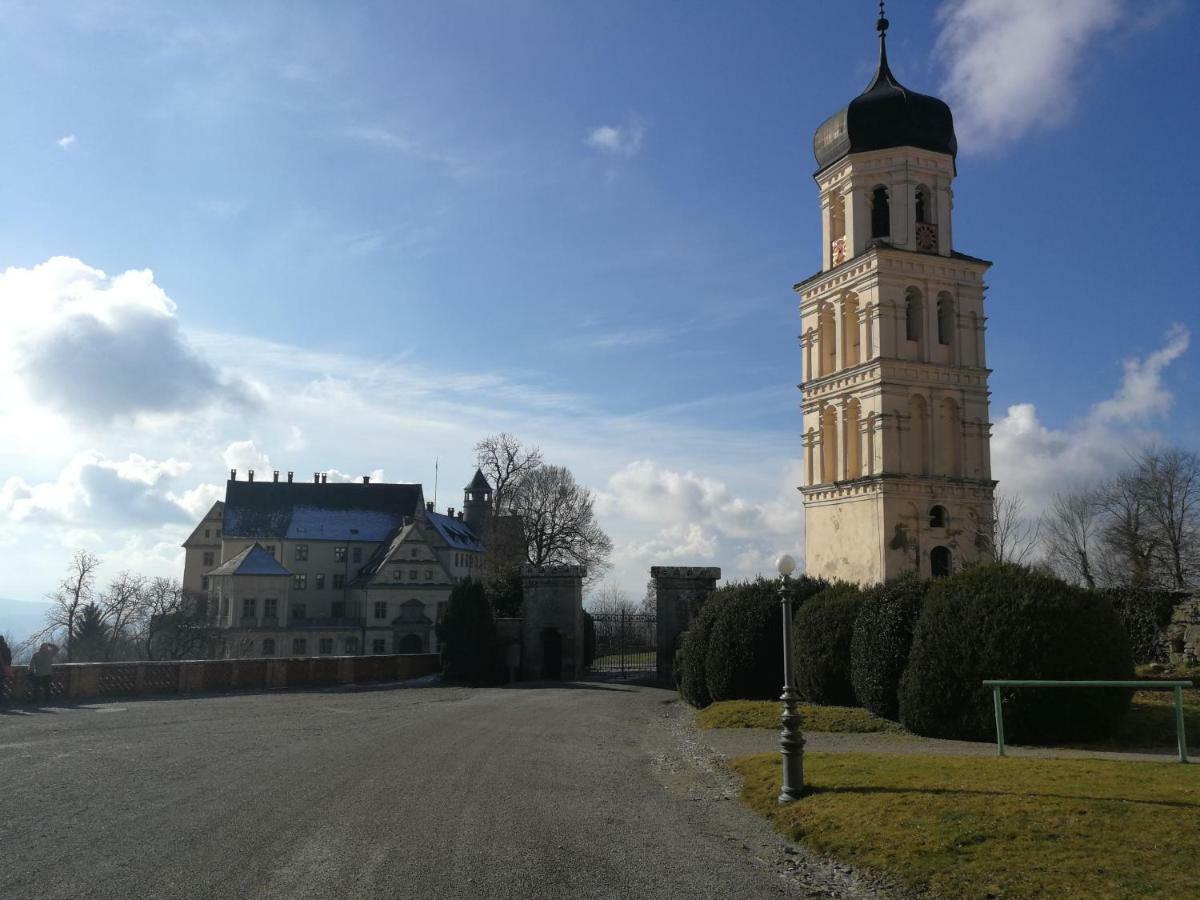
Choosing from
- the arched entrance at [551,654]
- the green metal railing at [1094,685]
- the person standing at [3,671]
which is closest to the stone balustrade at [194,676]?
the person standing at [3,671]

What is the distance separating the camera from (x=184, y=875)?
8336 millimetres

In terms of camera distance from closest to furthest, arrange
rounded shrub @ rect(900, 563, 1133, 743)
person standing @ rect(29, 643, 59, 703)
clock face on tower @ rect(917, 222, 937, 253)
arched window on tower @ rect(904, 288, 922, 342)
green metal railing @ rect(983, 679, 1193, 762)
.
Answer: green metal railing @ rect(983, 679, 1193, 762) → rounded shrub @ rect(900, 563, 1133, 743) → person standing @ rect(29, 643, 59, 703) → arched window on tower @ rect(904, 288, 922, 342) → clock face on tower @ rect(917, 222, 937, 253)

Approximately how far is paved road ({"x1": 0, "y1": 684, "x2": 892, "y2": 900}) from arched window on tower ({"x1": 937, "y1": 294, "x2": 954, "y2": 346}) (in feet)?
69.7

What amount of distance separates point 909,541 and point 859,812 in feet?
77.2

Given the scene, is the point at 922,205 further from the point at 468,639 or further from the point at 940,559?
the point at 468,639

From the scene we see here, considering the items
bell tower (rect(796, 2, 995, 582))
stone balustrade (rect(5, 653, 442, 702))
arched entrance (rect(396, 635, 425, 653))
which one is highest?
bell tower (rect(796, 2, 995, 582))

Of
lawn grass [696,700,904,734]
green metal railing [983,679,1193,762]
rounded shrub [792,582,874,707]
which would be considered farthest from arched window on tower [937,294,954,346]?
green metal railing [983,679,1193,762]

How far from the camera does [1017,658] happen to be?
49.9ft

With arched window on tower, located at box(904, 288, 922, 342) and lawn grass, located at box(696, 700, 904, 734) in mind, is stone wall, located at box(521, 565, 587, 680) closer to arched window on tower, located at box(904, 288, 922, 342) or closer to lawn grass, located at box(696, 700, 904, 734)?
lawn grass, located at box(696, 700, 904, 734)

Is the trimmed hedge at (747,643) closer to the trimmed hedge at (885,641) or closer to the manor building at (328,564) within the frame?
the trimmed hedge at (885,641)

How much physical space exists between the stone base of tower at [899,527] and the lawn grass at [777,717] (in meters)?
11.7

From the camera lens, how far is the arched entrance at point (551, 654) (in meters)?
37.2

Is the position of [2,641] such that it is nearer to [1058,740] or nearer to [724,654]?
[724,654]

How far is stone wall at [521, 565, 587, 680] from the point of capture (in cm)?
3681
